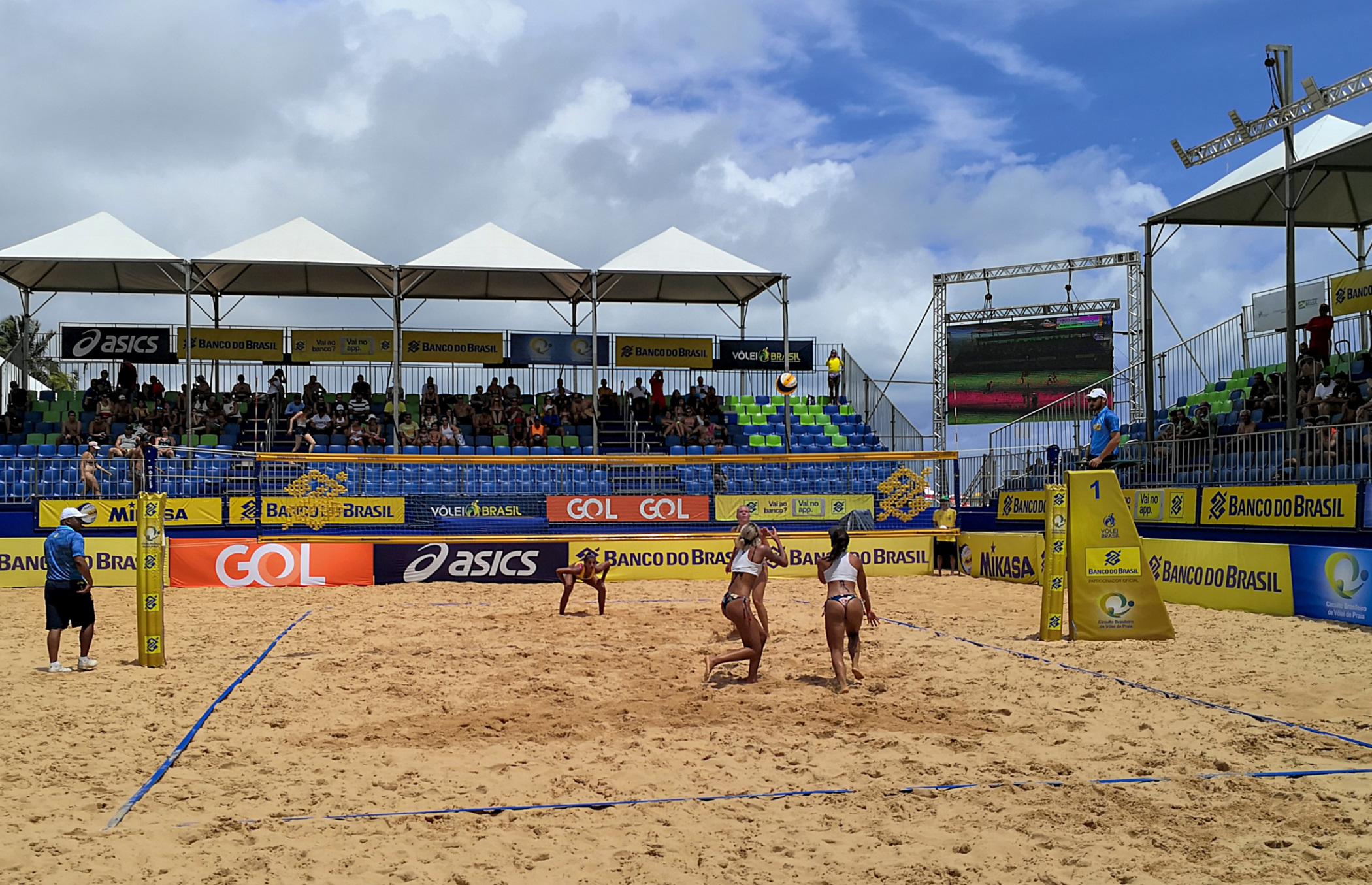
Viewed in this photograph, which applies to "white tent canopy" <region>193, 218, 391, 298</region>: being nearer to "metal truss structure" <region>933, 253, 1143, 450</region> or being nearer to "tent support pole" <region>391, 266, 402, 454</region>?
"tent support pole" <region>391, 266, 402, 454</region>

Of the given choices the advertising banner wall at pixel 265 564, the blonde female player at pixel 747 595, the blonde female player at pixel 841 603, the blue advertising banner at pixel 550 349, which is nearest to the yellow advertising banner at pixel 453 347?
the blue advertising banner at pixel 550 349

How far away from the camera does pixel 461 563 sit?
19391 mm

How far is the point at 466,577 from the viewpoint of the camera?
763 inches

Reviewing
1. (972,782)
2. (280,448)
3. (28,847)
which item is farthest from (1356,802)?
(280,448)

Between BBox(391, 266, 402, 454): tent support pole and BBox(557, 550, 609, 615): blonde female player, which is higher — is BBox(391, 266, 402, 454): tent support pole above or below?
above

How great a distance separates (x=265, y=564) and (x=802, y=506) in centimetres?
1096

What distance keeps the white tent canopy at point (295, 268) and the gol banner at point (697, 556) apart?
410 inches

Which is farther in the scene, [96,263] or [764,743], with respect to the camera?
[96,263]

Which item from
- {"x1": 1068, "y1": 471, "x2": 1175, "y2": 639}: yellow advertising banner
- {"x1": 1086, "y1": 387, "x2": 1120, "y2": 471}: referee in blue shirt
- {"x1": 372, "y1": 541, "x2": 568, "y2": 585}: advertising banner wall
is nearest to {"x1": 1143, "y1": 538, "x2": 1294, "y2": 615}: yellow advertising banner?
{"x1": 1068, "y1": 471, "x2": 1175, "y2": 639}: yellow advertising banner

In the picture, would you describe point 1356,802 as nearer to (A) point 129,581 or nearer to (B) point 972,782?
(B) point 972,782

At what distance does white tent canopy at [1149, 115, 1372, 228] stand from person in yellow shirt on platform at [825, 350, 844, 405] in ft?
33.4

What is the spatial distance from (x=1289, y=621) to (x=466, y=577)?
13.6 meters

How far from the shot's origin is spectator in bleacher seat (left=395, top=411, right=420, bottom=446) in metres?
24.7

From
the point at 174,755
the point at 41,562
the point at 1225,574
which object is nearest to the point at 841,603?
the point at 174,755
